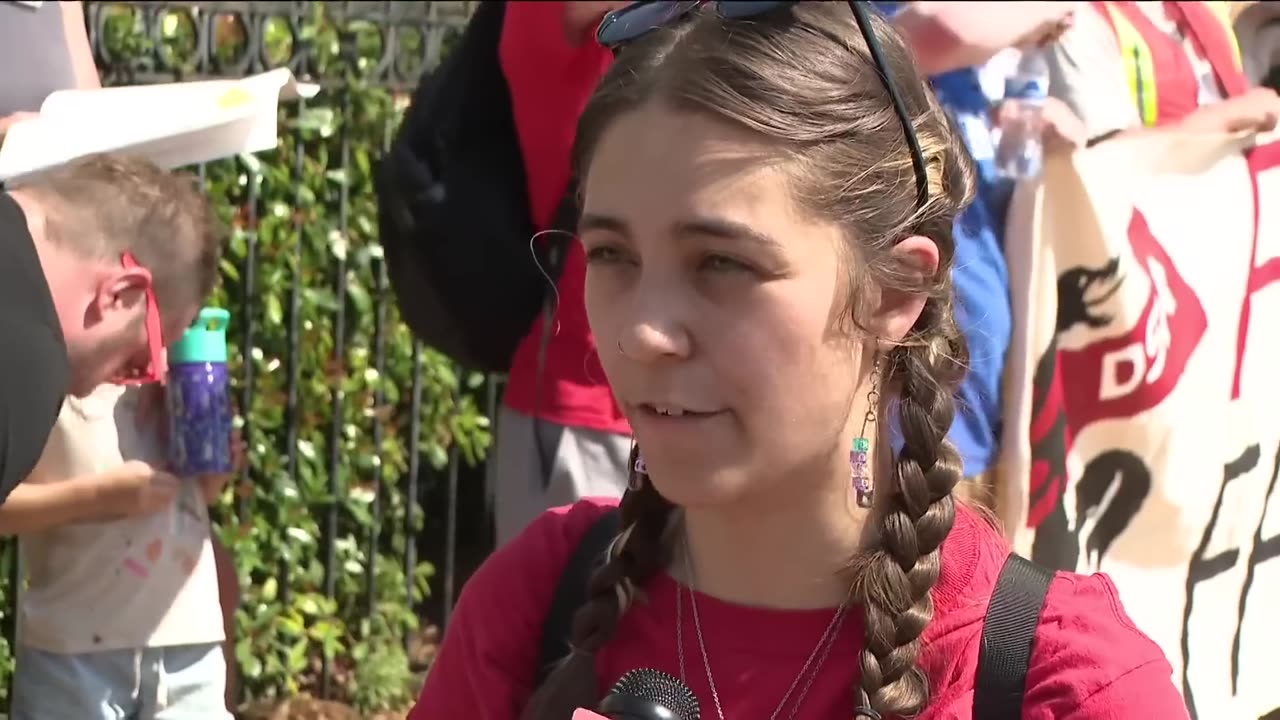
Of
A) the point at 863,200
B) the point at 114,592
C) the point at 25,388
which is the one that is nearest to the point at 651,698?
the point at 863,200

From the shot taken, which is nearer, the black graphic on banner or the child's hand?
the black graphic on banner

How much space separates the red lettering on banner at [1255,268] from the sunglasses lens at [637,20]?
1.40 metres

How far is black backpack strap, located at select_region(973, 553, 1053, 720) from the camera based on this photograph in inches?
63.7

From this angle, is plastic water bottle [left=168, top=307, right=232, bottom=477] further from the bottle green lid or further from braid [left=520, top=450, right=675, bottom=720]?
braid [left=520, top=450, right=675, bottom=720]

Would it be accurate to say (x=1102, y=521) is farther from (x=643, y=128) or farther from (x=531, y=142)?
(x=643, y=128)

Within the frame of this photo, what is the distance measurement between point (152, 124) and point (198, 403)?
0.67 m

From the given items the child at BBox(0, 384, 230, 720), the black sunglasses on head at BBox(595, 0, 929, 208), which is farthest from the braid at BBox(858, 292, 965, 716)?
the child at BBox(0, 384, 230, 720)

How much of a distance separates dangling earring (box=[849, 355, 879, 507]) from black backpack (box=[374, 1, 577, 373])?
116 centimetres

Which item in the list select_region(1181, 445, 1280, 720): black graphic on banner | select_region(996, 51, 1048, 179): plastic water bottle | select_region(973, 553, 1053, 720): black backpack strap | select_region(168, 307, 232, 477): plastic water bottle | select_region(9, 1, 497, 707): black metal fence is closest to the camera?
select_region(973, 553, 1053, 720): black backpack strap

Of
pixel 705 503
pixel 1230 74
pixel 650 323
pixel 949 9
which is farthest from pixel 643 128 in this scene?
pixel 1230 74

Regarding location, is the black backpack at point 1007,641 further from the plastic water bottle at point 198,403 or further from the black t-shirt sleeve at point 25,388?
the plastic water bottle at point 198,403

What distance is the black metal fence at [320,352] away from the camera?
15.9 ft

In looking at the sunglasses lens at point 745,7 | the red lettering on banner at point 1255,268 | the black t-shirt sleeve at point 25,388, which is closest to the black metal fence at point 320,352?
the black t-shirt sleeve at point 25,388

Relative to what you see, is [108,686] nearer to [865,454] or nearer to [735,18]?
[865,454]
